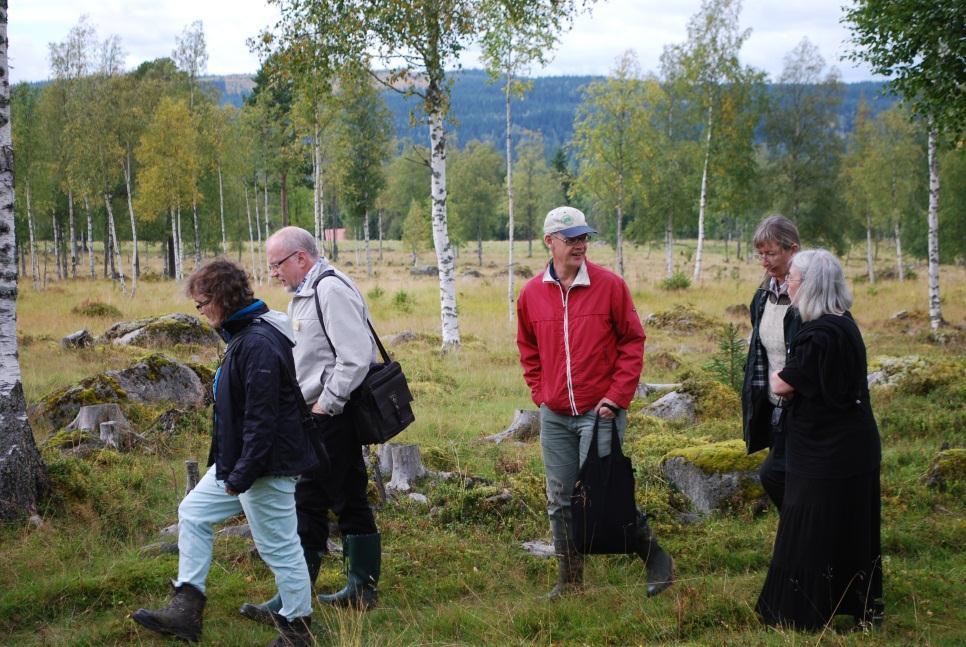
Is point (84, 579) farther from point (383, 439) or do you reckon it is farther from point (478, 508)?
point (478, 508)

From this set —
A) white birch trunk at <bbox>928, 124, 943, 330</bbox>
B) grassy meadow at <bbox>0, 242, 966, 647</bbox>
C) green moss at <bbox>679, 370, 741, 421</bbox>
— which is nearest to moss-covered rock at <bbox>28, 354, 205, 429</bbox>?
grassy meadow at <bbox>0, 242, 966, 647</bbox>

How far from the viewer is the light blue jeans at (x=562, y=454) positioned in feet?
15.7

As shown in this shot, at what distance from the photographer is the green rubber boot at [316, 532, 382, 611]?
4.88 metres

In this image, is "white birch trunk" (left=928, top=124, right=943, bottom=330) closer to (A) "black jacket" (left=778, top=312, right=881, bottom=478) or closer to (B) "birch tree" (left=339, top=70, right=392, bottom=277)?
(A) "black jacket" (left=778, top=312, right=881, bottom=478)

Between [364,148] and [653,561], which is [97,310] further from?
[364,148]

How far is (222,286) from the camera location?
4.04 metres

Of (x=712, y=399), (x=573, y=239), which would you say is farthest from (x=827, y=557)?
(x=712, y=399)

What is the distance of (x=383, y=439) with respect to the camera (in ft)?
15.5

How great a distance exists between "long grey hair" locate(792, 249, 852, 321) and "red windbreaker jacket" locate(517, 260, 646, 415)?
0.90 m

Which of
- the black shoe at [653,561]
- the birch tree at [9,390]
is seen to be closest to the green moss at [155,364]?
the birch tree at [9,390]

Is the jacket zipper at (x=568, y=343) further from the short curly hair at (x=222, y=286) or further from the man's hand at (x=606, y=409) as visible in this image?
the short curly hair at (x=222, y=286)

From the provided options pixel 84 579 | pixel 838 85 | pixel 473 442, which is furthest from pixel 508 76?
pixel 838 85

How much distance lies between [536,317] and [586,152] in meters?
30.6

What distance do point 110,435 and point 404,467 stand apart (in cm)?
307
